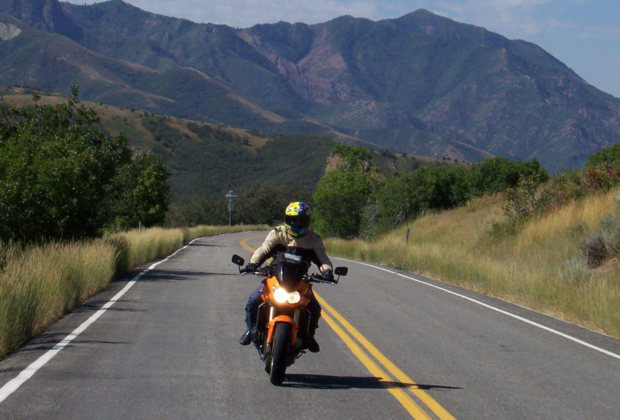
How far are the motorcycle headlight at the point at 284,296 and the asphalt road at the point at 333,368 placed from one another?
0.86m

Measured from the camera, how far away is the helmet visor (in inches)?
313

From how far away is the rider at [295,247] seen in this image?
26.0 feet

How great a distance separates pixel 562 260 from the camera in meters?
18.7

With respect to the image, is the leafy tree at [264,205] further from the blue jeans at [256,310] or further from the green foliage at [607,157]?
the blue jeans at [256,310]

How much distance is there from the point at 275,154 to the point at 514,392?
16303 centimetres

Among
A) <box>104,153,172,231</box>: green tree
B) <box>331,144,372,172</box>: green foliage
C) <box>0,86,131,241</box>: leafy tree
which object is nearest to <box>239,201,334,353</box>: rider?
<box>0,86,131,241</box>: leafy tree

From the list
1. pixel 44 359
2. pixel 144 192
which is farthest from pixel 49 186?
pixel 144 192

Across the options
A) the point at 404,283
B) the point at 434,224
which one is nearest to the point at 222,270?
the point at 404,283

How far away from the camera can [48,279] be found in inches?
488

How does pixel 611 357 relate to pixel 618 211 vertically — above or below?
below

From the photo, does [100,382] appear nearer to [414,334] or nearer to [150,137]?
[414,334]

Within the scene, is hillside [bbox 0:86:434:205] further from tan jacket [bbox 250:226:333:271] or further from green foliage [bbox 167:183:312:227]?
tan jacket [bbox 250:226:333:271]

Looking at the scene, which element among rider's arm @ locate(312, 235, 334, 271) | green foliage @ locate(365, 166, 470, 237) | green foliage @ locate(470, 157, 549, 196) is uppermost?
green foliage @ locate(470, 157, 549, 196)

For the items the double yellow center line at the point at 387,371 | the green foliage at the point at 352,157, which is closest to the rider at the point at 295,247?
the double yellow center line at the point at 387,371
